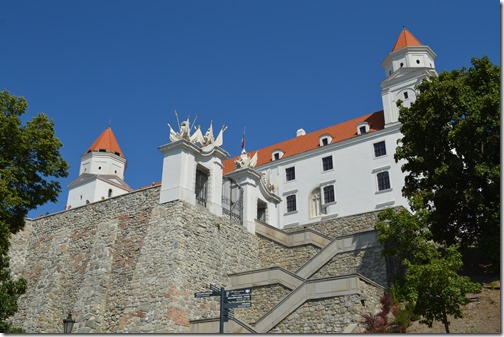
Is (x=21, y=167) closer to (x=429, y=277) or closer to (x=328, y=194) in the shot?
(x=429, y=277)

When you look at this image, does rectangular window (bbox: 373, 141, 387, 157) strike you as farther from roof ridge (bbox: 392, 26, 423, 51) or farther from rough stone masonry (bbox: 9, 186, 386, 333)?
rough stone masonry (bbox: 9, 186, 386, 333)

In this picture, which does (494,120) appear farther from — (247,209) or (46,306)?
(46,306)

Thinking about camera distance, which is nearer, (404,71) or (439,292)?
(439,292)

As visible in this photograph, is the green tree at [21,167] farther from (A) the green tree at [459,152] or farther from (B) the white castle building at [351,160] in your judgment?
(B) the white castle building at [351,160]

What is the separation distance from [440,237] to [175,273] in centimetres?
1052

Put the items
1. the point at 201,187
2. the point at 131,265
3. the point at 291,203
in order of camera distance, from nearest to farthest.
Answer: the point at 131,265
the point at 201,187
the point at 291,203

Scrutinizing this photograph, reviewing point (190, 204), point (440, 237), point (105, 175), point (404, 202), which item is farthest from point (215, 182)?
point (105, 175)

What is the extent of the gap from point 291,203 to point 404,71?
565 inches

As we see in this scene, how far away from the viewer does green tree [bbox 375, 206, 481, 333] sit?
1512cm

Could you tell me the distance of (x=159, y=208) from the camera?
23.2m

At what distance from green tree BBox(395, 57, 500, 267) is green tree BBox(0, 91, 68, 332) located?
12.7m

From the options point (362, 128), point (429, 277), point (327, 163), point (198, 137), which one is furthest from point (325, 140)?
point (429, 277)

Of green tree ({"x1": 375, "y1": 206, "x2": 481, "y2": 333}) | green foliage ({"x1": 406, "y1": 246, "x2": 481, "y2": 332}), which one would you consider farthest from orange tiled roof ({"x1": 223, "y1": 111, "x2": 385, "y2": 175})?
green foliage ({"x1": 406, "y1": 246, "x2": 481, "y2": 332})

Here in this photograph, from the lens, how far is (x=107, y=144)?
5997 cm
